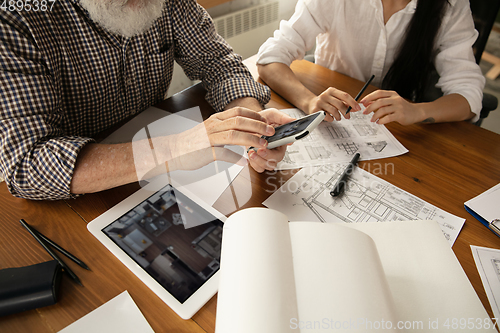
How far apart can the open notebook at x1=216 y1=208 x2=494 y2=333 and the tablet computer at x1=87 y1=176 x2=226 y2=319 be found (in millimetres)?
109

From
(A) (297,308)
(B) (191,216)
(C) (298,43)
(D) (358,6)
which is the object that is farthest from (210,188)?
(D) (358,6)

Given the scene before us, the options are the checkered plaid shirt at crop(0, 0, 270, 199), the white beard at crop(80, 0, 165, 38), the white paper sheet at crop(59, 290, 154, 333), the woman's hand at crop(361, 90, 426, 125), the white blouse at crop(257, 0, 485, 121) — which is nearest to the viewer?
the white paper sheet at crop(59, 290, 154, 333)

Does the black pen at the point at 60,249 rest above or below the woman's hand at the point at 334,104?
below

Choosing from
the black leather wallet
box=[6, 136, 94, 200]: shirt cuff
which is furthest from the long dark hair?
the black leather wallet

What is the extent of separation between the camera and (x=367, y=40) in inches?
43.3

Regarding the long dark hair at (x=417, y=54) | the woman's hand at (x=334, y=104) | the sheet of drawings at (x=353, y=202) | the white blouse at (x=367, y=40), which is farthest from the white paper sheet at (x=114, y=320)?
the long dark hair at (x=417, y=54)

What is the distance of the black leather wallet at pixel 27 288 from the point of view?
17.5 inches

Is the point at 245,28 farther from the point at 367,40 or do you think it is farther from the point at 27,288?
the point at 27,288

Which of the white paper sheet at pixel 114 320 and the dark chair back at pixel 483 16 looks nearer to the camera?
the white paper sheet at pixel 114 320

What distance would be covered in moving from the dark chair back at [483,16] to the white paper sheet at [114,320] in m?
1.28

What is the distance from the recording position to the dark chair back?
102 cm

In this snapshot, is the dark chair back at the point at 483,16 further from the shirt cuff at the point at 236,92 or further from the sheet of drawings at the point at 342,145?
the shirt cuff at the point at 236,92

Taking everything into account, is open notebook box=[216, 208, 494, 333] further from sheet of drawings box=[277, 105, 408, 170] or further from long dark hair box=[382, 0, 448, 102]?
long dark hair box=[382, 0, 448, 102]

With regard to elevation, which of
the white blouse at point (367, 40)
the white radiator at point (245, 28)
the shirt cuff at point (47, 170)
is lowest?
the white radiator at point (245, 28)
